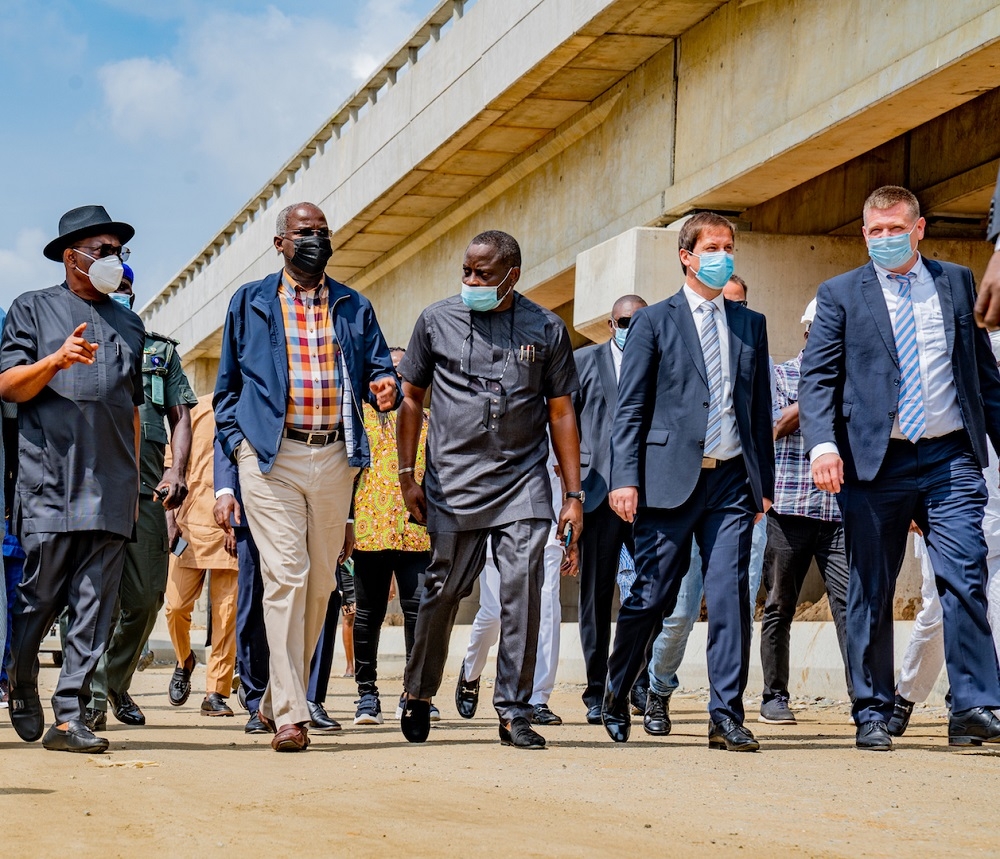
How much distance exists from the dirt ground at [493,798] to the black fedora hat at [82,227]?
2.14 metres

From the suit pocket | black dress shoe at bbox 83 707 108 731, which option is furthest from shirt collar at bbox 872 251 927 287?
black dress shoe at bbox 83 707 108 731

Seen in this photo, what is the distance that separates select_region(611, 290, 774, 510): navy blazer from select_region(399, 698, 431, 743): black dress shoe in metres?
1.29

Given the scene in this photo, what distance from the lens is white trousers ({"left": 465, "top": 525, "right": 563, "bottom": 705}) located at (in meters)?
9.41

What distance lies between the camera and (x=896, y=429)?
23.8 feet

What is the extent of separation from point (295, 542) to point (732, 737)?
1.96 m

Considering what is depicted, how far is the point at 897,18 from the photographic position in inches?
434

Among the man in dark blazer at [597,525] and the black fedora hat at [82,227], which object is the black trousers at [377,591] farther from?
the black fedora hat at [82,227]

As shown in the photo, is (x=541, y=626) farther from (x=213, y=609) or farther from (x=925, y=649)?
(x=213, y=609)

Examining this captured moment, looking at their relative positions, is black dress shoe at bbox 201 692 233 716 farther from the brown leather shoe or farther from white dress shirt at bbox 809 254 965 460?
white dress shirt at bbox 809 254 965 460

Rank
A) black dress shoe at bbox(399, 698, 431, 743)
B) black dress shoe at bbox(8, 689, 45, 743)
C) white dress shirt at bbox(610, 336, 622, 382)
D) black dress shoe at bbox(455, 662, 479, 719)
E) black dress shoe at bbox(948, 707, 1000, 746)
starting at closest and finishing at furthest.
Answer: black dress shoe at bbox(948, 707, 1000, 746) → black dress shoe at bbox(8, 689, 45, 743) → black dress shoe at bbox(399, 698, 431, 743) → white dress shirt at bbox(610, 336, 622, 382) → black dress shoe at bbox(455, 662, 479, 719)

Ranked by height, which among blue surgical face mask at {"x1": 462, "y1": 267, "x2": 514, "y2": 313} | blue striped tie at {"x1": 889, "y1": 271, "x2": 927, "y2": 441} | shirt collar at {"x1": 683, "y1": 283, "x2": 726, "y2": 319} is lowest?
blue striped tie at {"x1": 889, "y1": 271, "x2": 927, "y2": 441}

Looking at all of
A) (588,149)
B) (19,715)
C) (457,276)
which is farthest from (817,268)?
(19,715)

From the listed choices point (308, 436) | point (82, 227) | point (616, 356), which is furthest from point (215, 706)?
point (82, 227)

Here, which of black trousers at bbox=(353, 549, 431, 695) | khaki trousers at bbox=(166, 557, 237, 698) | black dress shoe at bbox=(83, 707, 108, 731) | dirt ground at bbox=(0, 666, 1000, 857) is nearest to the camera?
dirt ground at bbox=(0, 666, 1000, 857)
